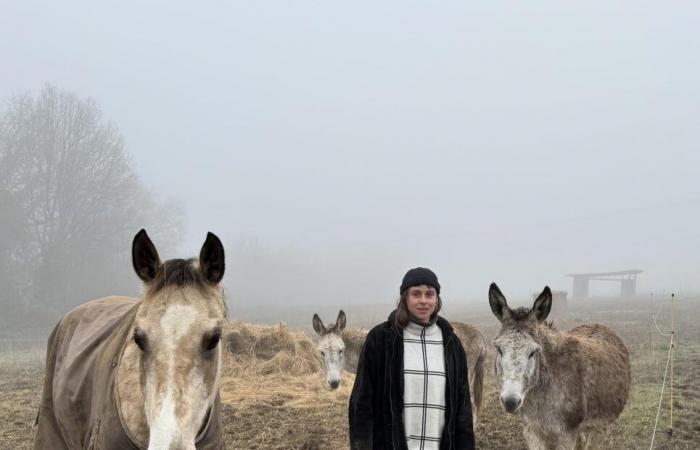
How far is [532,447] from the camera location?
4945 millimetres

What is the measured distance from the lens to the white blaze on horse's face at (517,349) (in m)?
4.29

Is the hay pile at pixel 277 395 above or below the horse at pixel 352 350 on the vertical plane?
below

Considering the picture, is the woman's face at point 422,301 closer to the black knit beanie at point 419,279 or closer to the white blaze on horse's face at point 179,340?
the black knit beanie at point 419,279

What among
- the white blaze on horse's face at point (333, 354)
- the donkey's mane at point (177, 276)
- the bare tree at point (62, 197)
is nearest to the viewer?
the donkey's mane at point (177, 276)

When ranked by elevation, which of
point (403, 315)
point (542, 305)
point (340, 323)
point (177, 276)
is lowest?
point (340, 323)

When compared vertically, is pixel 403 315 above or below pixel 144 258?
below

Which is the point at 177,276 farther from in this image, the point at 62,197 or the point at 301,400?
the point at 62,197

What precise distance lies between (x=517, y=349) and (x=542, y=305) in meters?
0.65

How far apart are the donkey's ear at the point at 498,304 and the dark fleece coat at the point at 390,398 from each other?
2.07 m

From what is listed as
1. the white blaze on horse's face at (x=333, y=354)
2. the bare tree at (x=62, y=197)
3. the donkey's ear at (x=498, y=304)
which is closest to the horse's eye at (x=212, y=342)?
the donkey's ear at (x=498, y=304)

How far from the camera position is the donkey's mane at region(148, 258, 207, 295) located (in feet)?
8.02

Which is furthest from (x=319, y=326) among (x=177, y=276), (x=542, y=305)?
(x=177, y=276)

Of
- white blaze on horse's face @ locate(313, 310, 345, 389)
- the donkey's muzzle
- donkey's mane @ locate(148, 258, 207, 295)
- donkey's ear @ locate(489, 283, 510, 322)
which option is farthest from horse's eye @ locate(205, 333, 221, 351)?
white blaze on horse's face @ locate(313, 310, 345, 389)

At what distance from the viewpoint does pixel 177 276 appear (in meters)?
2.45
